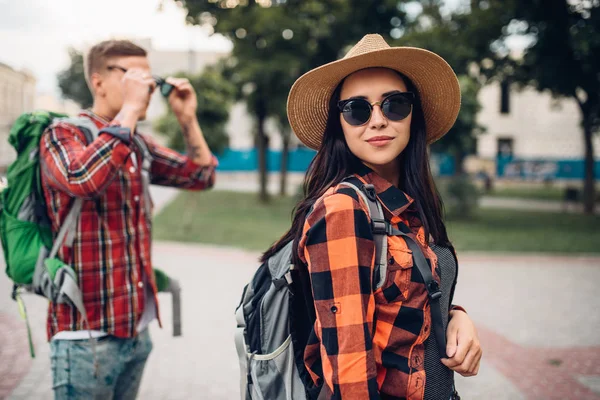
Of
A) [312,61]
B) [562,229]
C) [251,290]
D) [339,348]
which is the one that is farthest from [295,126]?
[312,61]

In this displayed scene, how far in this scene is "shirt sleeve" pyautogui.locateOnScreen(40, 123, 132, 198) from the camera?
2.06 m

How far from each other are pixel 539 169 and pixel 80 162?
37.2 metres

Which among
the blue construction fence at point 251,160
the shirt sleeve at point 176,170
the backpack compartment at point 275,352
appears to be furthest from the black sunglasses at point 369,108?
the blue construction fence at point 251,160

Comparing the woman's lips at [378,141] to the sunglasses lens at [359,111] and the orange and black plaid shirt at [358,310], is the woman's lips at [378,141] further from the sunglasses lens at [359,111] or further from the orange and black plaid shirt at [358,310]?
the orange and black plaid shirt at [358,310]

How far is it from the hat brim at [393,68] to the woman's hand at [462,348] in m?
0.74

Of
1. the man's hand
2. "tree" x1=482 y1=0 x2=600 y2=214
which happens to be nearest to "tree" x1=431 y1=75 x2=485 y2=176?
"tree" x1=482 y1=0 x2=600 y2=214

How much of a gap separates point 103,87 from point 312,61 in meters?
14.7

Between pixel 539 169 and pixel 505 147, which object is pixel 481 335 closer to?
pixel 539 169

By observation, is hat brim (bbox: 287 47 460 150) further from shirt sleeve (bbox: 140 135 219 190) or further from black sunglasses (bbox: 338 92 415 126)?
shirt sleeve (bbox: 140 135 219 190)

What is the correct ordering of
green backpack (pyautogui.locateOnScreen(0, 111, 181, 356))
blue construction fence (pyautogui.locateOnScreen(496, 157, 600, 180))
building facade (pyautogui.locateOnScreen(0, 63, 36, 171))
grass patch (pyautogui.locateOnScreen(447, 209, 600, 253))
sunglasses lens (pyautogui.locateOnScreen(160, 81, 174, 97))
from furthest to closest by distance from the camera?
blue construction fence (pyautogui.locateOnScreen(496, 157, 600, 180)) < grass patch (pyautogui.locateOnScreen(447, 209, 600, 253)) < building facade (pyautogui.locateOnScreen(0, 63, 36, 171)) < sunglasses lens (pyautogui.locateOnScreen(160, 81, 174, 97)) < green backpack (pyautogui.locateOnScreen(0, 111, 181, 356))

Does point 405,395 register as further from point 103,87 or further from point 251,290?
point 103,87

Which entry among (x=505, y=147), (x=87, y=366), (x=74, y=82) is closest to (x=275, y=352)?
(x=87, y=366)

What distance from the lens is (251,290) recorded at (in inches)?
69.9

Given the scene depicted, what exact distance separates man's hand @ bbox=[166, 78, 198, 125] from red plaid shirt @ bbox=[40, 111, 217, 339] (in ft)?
1.24
